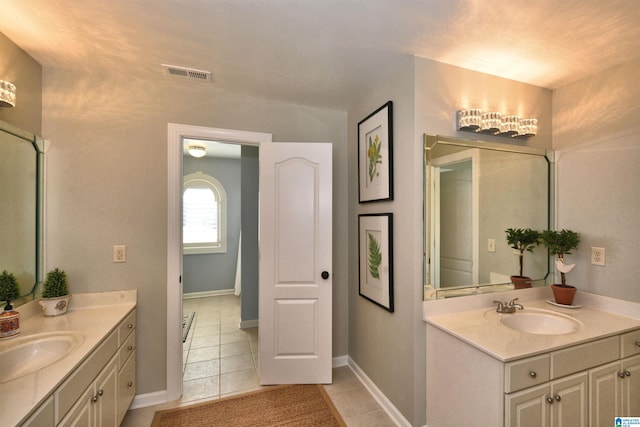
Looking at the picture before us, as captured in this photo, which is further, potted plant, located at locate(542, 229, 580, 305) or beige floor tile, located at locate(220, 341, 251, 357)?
beige floor tile, located at locate(220, 341, 251, 357)

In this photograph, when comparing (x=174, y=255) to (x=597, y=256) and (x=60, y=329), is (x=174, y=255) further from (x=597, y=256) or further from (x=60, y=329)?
(x=597, y=256)

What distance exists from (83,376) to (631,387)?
114 inches

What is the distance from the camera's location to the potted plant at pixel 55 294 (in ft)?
5.50

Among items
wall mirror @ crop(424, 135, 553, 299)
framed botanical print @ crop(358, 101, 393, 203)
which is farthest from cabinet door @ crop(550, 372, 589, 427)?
framed botanical print @ crop(358, 101, 393, 203)

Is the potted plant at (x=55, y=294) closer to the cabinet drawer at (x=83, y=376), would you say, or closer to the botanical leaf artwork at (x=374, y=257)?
the cabinet drawer at (x=83, y=376)

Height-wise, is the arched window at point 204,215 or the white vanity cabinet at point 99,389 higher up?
the arched window at point 204,215

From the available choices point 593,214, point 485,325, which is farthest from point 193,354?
point 593,214

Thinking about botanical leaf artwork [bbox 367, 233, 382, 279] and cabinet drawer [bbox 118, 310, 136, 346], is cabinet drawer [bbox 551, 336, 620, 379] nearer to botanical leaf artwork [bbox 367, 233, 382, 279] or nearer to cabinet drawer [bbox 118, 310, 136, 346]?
botanical leaf artwork [bbox 367, 233, 382, 279]

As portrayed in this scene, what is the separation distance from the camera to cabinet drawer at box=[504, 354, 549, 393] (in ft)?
Result: 4.07

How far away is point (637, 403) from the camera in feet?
5.15

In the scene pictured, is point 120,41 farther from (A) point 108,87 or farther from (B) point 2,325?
(B) point 2,325

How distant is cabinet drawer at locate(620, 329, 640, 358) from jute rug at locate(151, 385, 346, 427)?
1.74m

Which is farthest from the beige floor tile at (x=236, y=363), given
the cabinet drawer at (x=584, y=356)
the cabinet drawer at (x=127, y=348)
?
the cabinet drawer at (x=584, y=356)

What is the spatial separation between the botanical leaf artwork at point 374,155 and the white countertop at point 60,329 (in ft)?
6.54
